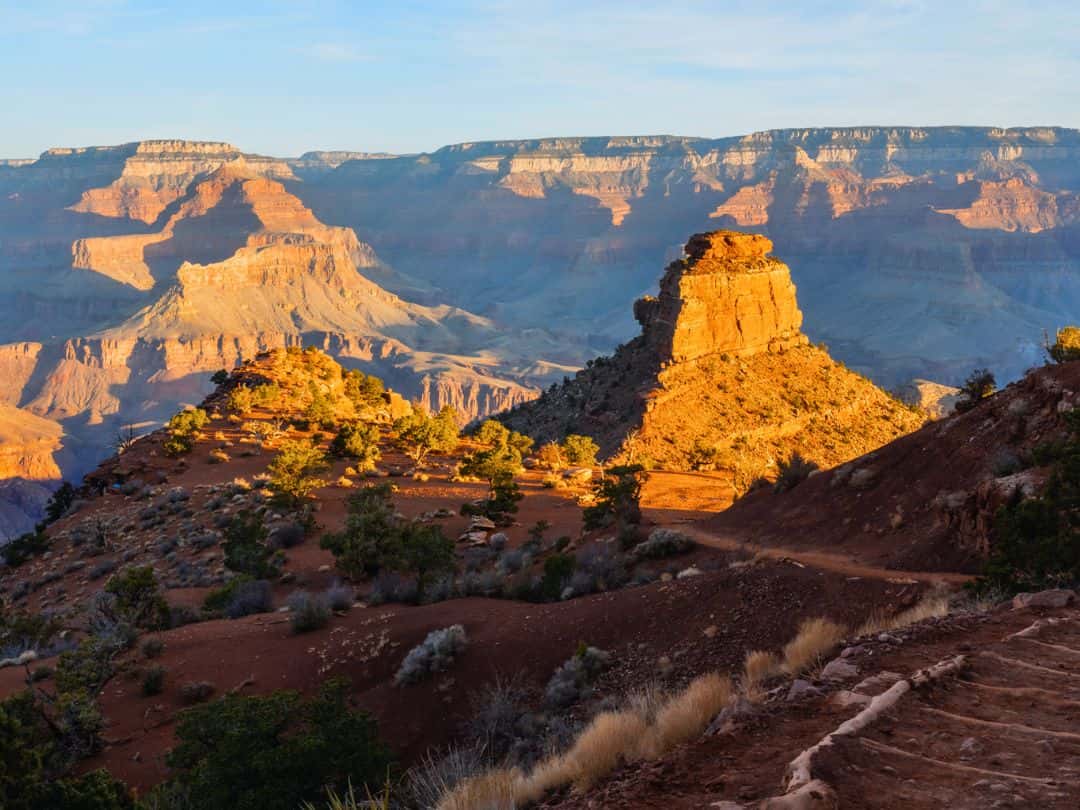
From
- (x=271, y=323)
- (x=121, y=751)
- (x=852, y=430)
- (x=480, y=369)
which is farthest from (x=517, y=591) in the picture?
(x=271, y=323)

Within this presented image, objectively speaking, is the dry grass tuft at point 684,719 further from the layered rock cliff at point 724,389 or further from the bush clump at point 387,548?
the layered rock cliff at point 724,389

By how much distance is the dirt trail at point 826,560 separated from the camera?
1441cm

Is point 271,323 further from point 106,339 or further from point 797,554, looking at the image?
point 797,554

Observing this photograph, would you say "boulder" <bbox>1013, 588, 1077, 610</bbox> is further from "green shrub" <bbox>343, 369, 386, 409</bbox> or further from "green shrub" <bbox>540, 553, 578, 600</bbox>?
"green shrub" <bbox>343, 369, 386, 409</bbox>

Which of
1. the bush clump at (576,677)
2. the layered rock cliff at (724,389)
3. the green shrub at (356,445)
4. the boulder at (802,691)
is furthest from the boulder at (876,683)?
the green shrub at (356,445)

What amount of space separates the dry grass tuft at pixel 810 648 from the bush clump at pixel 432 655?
7120mm

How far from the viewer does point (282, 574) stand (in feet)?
88.7

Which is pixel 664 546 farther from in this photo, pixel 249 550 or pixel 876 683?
pixel 876 683

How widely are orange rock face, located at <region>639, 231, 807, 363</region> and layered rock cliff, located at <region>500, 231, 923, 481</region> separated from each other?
7cm

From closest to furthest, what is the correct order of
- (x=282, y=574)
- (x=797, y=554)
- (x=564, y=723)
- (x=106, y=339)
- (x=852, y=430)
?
1. (x=564, y=723)
2. (x=797, y=554)
3. (x=282, y=574)
4. (x=852, y=430)
5. (x=106, y=339)

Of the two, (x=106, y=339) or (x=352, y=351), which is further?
(x=352, y=351)

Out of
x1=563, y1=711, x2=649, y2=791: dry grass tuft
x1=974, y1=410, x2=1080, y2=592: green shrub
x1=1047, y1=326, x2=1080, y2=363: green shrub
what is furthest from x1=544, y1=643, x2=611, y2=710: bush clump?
x1=1047, y1=326, x2=1080, y2=363: green shrub

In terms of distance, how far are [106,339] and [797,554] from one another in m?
163

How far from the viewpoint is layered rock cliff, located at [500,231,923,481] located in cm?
4691
